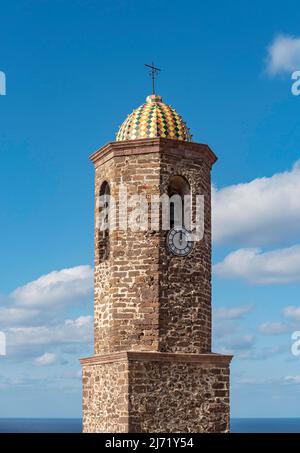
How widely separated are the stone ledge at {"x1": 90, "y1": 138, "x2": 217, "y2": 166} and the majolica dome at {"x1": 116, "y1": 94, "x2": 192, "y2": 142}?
37cm

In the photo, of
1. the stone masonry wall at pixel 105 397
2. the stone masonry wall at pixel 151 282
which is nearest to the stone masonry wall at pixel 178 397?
the stone masonry wall at pixel 105 397

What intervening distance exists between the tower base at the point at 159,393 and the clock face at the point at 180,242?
2.13 meters

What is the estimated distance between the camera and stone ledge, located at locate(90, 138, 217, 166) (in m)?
18.7

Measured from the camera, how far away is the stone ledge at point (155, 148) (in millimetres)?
18703

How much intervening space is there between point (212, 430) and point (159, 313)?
2.54 m

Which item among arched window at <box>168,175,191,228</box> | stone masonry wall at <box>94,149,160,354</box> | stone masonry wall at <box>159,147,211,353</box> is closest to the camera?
stone masonry wall at <box>94,149,160,354</box>

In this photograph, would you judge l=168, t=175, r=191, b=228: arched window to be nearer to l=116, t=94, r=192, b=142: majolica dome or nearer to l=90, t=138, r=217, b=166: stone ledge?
l=90, t=138, r=217, b=166: stone ledge

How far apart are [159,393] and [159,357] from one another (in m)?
0.68

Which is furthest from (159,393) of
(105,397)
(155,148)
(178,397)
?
(155,148)

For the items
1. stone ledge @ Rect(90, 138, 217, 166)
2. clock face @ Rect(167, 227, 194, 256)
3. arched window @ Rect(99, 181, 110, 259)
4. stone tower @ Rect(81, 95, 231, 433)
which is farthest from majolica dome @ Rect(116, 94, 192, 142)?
clock face @ Rect(167, 227, 194, 256)

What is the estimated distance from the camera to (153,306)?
18234 mm
